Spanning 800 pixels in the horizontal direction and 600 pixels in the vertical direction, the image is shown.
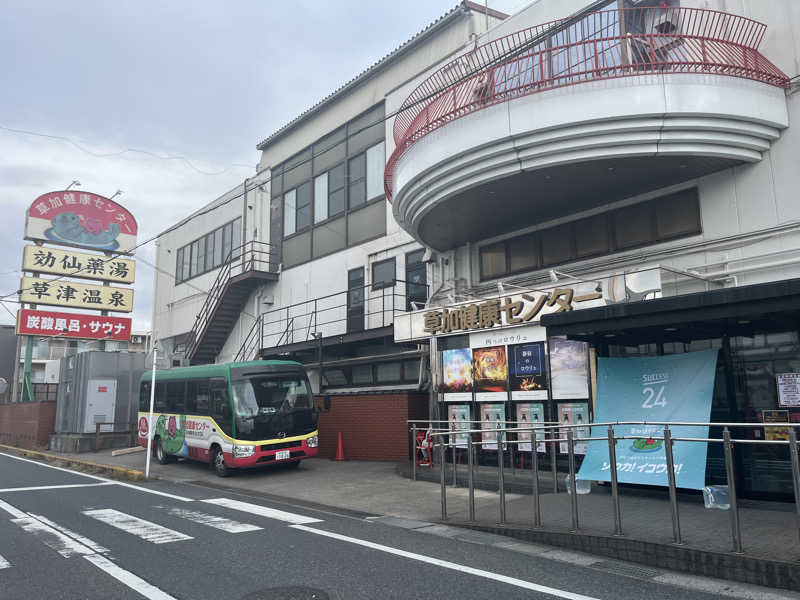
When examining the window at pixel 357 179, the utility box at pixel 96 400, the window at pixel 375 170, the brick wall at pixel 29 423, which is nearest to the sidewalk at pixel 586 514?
the window at pixel 375 170

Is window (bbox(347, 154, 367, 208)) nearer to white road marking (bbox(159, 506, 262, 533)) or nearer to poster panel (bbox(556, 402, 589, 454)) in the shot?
poster panel (bbox(556, 402, 589, 454))

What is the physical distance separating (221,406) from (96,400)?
481 inches

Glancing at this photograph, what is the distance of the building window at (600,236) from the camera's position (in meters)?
12.4

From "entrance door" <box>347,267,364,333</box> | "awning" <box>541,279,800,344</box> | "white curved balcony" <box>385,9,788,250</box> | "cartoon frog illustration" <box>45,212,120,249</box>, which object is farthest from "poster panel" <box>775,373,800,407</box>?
"cartoon frog illustration" <box>45,212,120,249</box>

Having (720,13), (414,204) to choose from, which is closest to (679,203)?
(720,13)

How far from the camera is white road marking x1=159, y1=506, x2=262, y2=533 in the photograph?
28.2 ft

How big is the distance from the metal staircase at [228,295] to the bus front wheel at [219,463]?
10620 mm

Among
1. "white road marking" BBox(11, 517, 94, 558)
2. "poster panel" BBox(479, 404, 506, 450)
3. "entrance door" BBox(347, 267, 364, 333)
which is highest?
"entrance door" BBox(347, 267, 364, 333)

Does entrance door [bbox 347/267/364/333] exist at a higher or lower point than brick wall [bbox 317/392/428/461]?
higher

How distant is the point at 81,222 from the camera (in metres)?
30.9

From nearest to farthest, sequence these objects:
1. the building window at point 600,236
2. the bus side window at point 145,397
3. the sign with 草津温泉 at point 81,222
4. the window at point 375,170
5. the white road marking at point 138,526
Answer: the white road marking at point 138,526, the building window at point 600,236, the bus side window at point 145,397, the window at point 375,170, the sign with 草津温泉 at point 81,222

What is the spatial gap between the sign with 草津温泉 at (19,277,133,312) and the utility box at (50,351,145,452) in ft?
14.6

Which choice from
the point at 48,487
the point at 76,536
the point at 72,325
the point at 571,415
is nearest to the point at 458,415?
the point at 571,415

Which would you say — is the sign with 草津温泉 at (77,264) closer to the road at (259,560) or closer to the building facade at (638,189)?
the road at (259,560)
